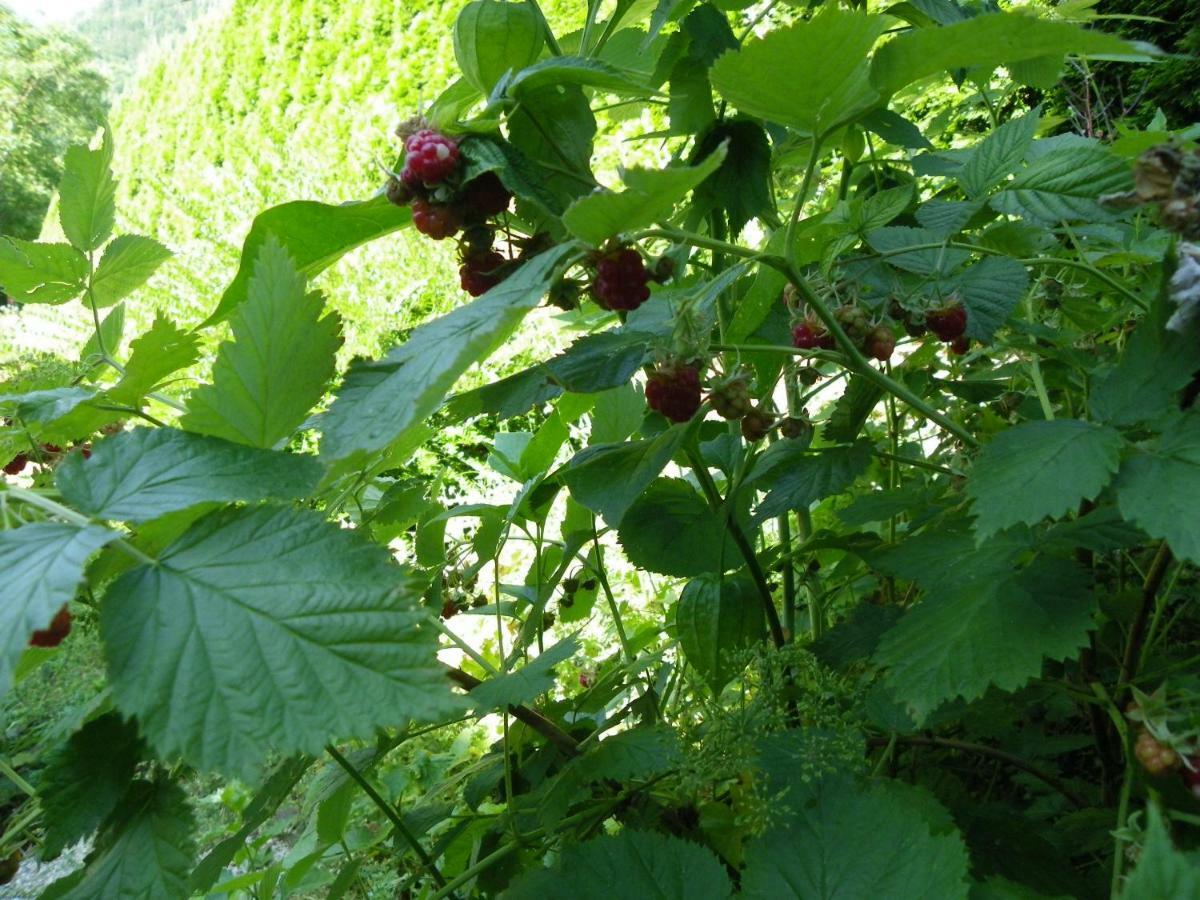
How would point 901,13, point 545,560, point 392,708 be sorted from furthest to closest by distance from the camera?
point 545,560, point 901,13, point 392,708

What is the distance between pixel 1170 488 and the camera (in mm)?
365

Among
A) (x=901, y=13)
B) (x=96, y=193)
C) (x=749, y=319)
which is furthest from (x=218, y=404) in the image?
(x=901, y=13)

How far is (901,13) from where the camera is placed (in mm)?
672

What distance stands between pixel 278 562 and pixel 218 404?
0.40 ft

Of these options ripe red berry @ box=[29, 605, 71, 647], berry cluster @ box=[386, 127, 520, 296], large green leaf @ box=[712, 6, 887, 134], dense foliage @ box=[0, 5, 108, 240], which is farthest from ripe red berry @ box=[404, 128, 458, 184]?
dense foliage @ box=[0, 5, 108, 240]

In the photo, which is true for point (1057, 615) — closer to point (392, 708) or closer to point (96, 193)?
point (392, 708)

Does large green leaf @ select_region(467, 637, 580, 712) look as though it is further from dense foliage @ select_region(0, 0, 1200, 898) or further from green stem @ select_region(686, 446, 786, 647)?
green stem @ select_region(686, 446, 786, 647)

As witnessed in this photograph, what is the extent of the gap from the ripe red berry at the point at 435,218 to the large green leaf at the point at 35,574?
0.65ft

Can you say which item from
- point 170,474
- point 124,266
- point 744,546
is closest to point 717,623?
point 744,546

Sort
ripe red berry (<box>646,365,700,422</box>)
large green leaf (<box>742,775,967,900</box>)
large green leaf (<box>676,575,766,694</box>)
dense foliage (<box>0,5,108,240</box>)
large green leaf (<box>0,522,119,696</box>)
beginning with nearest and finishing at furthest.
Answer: large green leaf (<box>0,522,119,696</box>), large green leaf (<box>742,775,967,900</box>), ripe red berry (<box>646,365,700,422</box>), large green leaf (<box>676,575,766,694</box>), dense foliage (<box>0,5,108,240</box>)

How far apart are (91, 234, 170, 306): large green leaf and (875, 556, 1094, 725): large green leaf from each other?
0.57 m

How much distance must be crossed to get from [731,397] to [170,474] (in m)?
0.31

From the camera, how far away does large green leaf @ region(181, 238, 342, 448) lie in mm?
424

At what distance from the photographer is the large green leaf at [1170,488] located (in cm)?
35
